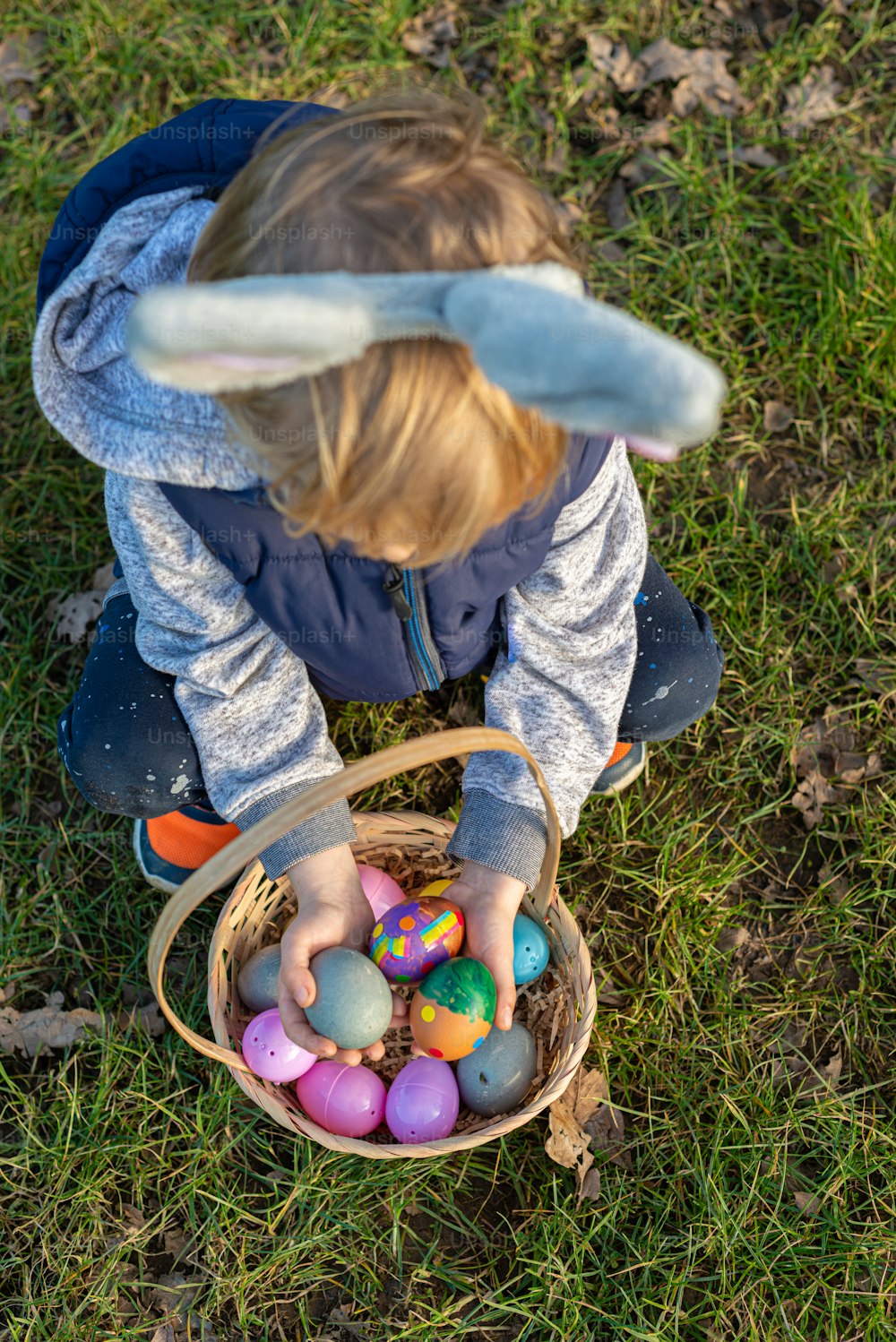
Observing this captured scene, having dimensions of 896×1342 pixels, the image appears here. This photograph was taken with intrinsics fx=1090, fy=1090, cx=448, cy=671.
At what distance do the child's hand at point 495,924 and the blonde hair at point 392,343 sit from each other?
952mm

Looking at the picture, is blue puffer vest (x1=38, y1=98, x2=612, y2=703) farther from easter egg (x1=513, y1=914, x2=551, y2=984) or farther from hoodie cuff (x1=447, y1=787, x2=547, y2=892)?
easter egg (x1=513, y1=914, x2=551, y2=984)

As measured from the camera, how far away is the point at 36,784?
2.79m

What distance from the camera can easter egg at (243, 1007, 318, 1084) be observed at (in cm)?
223

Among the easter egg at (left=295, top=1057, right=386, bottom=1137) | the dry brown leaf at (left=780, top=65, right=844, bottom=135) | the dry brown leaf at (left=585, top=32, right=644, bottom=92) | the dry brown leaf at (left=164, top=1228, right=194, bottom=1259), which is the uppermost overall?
the dry brown leaf at (left=585, top=32, right=644, bottom=92)

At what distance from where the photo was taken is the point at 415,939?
214 cm

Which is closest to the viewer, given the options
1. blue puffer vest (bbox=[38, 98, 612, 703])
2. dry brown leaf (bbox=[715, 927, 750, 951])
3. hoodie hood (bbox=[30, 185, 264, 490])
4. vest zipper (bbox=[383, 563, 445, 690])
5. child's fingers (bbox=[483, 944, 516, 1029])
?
hoodie hood (bbox=[30, 185, 264, 490])

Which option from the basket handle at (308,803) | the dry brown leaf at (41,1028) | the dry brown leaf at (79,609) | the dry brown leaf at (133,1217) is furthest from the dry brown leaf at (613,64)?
the dry brown leaf at (133,1217)

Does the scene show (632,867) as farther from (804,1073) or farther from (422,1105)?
(422,1105)

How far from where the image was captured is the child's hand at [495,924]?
Answer: 216 centimetres

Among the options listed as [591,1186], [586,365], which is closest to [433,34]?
[586,365]

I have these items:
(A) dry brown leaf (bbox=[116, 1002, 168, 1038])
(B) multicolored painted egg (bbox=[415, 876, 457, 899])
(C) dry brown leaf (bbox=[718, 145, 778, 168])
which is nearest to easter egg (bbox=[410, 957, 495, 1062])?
(B) multicolored painted egg (bbox=[415, 876, 457, 899])

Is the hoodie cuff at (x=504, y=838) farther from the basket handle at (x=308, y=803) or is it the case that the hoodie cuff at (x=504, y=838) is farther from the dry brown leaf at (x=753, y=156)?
the dry brown leaf at (x=753, y=156)

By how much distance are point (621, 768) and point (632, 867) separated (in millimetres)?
261

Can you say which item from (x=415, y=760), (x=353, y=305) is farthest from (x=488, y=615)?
(x=353, y=305)
